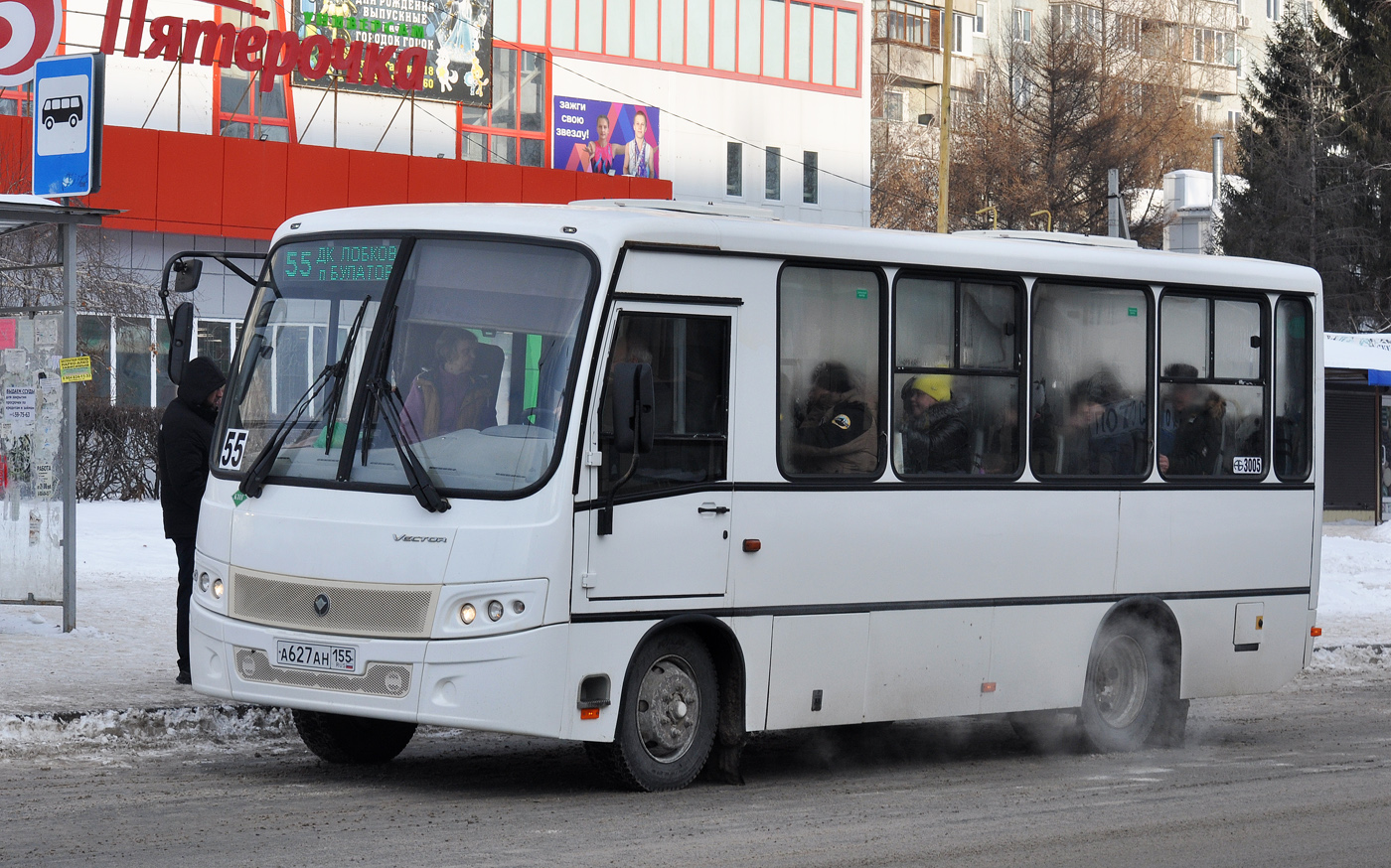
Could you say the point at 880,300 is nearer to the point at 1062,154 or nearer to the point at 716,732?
the point at 716,732

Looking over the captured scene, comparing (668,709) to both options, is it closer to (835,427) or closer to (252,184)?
(835,427)

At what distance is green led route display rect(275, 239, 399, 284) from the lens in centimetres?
944

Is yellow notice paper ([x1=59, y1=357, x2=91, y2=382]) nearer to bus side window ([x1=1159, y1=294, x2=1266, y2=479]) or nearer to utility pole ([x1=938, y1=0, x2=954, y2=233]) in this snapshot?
bus side window ([x1=1159, y1=294, x2=1266, y2=479])

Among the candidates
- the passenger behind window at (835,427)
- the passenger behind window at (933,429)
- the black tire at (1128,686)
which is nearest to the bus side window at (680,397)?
the passenger behind window at (835,427)

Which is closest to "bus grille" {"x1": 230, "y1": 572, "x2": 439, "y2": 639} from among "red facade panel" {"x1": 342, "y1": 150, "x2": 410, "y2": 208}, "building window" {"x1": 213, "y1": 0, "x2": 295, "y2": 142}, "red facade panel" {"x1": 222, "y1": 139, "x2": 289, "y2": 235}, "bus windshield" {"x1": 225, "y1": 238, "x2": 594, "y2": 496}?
"bus windshield" {"x1": 225, "y1": 238, "x2": 594, "y2": 496}

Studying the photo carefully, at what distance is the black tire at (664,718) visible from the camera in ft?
29.8

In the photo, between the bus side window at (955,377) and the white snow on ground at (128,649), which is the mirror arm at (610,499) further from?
the white snow on ground at (128,649)

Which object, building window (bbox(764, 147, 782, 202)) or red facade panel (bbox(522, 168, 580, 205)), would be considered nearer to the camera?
red facade panel (bbox(522, 168, 580, 205))

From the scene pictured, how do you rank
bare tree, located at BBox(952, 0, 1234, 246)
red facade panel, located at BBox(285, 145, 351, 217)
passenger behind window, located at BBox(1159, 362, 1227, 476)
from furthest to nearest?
bare tree, located at BBox(952, 0, 1234, 246), red facade panel, located at BBox(285, 145, 351, 217), passenger behind window, located at BBox(1159, 362, 1227, 476)

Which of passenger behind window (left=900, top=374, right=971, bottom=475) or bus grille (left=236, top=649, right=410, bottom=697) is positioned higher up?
passenger behind window (left=900, top=374, right=971, bottom=475)

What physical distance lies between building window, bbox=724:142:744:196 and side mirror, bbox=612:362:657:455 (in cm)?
4550

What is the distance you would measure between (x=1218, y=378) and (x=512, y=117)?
39.2 meters

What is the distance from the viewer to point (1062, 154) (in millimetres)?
62000

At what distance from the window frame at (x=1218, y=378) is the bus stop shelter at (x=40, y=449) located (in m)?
7.56
